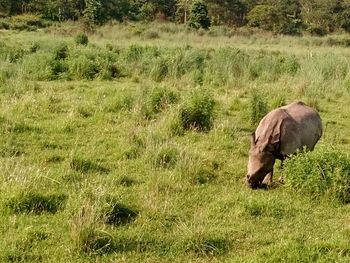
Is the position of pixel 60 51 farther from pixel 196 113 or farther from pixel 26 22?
pixel 26 22

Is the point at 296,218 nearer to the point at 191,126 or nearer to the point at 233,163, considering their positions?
the point at 233,163

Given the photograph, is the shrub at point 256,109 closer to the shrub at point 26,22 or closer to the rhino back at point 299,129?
the rhino back at point 299,129

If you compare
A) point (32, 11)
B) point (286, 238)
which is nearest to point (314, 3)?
point (32, 11)

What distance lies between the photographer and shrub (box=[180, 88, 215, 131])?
9828 mm

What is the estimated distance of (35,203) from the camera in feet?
18.8

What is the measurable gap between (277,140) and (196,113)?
3009 millimetres

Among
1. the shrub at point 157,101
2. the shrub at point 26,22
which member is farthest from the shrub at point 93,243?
the shrub at point 26,22

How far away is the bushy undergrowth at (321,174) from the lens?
6.44 meters

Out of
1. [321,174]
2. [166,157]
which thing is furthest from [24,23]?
[321,174]

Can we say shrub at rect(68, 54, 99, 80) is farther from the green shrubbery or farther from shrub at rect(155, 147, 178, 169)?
the green shrubbery

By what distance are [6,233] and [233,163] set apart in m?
4.08

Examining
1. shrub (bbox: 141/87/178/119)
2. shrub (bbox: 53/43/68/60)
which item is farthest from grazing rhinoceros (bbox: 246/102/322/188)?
shrub (bbox: 53/43/68/60)

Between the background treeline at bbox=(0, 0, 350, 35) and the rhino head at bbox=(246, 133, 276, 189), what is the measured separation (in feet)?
115

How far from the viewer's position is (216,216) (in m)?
5.89
